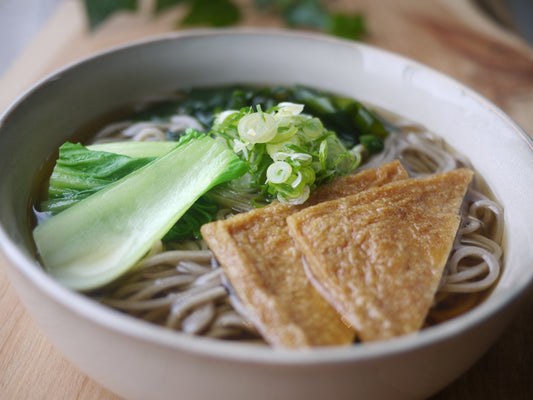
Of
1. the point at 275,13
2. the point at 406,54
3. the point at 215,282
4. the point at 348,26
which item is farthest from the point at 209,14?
the point at 215,282

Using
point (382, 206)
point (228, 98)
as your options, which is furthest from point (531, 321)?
point (228, 98)

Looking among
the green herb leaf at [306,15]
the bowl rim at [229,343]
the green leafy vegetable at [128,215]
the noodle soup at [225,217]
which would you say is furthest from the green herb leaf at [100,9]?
the bowl rim at [229,343]

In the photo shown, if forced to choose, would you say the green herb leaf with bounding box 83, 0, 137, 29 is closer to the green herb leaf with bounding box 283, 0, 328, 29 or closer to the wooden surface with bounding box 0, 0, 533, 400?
the wooden surface with bounding box 0, 0, 533, 400

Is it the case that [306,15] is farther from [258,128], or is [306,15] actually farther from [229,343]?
[229,343]

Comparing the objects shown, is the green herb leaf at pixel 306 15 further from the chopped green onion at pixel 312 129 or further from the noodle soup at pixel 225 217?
the chopped green onion at pixel 312 129

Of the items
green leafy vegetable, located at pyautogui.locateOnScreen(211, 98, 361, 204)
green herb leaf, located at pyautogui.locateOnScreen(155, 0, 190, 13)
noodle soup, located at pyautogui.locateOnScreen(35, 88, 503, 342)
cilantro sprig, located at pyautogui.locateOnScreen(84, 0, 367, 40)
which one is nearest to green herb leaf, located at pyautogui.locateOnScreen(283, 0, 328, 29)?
cilantro sprig, located at pyautogui.locateOnScreen(84, 0, 367, 40)

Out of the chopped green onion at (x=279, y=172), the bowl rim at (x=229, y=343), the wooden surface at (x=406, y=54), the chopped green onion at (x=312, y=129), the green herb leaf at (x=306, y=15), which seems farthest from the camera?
the green herb leaf at (x=306, y=15)
